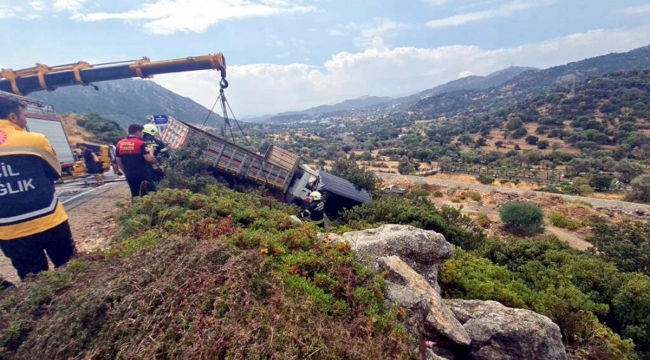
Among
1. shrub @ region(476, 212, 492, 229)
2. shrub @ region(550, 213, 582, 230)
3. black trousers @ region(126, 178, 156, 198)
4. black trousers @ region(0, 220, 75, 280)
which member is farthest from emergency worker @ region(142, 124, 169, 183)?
shrub @ region(550, 213, 582, 230)

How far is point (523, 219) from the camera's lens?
1658 cm

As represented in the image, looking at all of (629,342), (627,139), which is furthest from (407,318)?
(627,139)

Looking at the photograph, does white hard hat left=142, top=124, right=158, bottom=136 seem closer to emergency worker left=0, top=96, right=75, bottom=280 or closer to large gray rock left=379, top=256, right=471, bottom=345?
emergency worker left=0, top=96, right=75, bottom=280

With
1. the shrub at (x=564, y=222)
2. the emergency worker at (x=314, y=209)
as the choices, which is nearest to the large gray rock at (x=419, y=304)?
the emergency worker at (x=314, y=209)

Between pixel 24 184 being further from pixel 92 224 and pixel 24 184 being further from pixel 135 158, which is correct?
pixel 92 224

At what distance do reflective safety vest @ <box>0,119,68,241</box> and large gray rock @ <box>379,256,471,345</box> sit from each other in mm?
4132

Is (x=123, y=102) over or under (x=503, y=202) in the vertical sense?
over

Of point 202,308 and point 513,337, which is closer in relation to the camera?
point 202,308

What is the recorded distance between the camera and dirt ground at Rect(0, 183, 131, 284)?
250 inches

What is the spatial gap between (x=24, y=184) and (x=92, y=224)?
5.20 m

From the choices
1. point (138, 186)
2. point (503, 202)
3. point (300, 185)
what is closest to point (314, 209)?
point (300, 185)

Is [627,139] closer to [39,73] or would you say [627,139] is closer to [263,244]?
[263,244]

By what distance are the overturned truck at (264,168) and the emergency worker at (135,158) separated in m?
3.40

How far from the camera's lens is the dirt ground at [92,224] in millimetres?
6338
